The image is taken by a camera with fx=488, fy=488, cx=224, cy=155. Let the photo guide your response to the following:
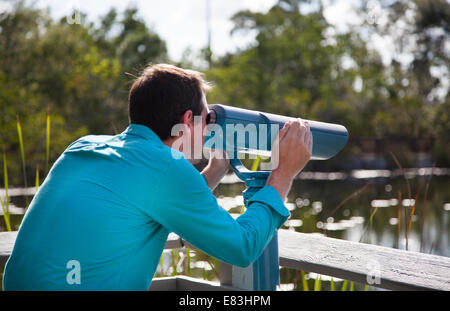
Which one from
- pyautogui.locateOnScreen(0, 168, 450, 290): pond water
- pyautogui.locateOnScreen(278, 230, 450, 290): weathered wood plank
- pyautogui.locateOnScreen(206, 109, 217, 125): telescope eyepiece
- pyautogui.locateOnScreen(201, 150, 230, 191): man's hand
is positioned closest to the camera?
pyautogui.locateOnScreen(278, 230, 450, 290): weathered wood plank

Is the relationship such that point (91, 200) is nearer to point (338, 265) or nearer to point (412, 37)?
point (338, 265)

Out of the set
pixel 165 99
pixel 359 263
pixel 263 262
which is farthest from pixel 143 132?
pixel 359 263

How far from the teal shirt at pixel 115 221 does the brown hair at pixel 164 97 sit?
0.30 ft

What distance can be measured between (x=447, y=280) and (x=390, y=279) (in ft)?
0.39

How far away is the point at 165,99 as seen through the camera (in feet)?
3.67

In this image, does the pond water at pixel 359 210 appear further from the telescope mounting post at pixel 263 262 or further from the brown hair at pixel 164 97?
the brown hair at pixel 164 97

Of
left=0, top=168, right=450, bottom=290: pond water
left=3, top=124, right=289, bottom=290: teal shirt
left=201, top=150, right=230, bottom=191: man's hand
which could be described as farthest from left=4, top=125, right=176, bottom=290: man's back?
left=0, top=168, right=450, bottom=290: pond water

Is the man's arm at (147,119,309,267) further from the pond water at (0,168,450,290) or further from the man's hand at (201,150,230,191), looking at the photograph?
the pond water at (0,168,450,290)

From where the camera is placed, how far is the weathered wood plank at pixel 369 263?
1095 millimetres

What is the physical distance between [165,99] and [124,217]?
0.29 meters

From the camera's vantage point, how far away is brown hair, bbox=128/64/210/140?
3.67 feet

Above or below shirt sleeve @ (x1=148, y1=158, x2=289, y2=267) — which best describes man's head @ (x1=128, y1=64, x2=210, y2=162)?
above

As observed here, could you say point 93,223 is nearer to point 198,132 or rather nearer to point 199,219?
point 199,219
